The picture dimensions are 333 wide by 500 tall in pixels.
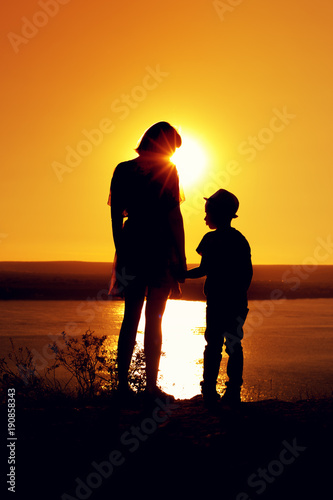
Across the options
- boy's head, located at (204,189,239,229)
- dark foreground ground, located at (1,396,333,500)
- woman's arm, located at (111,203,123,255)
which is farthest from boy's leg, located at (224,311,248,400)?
woman's arm, located at (111,203,123,255)

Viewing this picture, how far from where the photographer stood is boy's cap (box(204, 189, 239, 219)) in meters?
5.10

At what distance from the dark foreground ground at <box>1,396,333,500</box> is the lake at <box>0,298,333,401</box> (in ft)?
10.7

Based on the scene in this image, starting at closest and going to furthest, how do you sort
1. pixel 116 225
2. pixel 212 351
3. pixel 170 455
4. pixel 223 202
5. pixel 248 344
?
pixel 170 455 < pixel 116 225 < pixel 212 351 < pixel 223 202 < pixel 248 344

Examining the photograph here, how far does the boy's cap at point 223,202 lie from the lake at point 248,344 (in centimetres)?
337

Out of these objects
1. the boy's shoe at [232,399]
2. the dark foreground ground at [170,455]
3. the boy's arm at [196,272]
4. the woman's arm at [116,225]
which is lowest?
the dark foreground ground at [170,455]

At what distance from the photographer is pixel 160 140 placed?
15.5ft

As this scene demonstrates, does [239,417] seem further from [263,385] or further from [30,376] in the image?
[263,385]

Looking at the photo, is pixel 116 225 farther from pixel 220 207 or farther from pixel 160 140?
pixel 220 207

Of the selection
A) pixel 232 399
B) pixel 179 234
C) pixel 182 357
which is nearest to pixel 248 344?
pixel 182 357

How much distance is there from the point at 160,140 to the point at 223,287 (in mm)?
1354

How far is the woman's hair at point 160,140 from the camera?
4.70 meters

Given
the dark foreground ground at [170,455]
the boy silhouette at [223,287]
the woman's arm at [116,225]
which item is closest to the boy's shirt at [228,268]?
the boy silhouette at [223,287]

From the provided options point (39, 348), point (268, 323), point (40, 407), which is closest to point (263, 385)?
point (39, 348)

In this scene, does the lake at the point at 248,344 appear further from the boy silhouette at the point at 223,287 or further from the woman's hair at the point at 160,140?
the woman's hair at the point at 160,140
